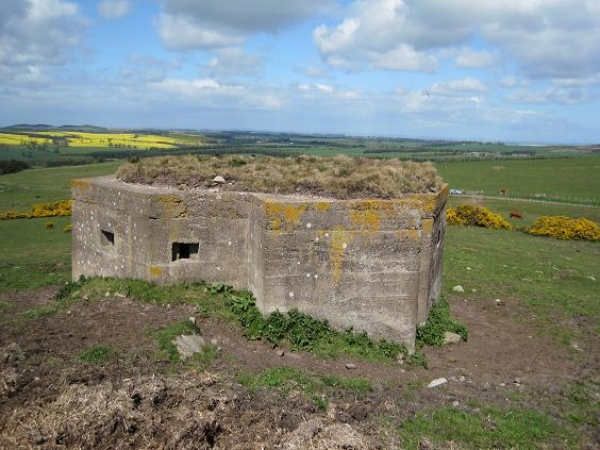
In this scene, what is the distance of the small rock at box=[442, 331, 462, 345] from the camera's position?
10634mm

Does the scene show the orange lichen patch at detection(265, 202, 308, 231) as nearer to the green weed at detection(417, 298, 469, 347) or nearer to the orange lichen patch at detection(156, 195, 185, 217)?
the orange lichen patch at detection(156, 195, 185, 217)

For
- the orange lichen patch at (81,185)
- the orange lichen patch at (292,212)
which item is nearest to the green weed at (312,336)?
the orange lichen patch at (292,212)

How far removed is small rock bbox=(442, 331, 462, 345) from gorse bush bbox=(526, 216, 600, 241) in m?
18.2

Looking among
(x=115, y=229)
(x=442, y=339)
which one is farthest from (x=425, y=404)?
(x=115, y=229)

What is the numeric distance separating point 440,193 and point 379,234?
2489 mm

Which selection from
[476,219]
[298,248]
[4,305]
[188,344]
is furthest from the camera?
[476,219]

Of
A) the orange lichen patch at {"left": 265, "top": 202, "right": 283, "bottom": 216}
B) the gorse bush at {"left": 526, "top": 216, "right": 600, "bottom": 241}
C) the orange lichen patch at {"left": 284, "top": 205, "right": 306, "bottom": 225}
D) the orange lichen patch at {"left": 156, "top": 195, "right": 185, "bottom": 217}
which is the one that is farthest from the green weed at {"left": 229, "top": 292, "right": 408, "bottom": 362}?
the gorse bush at {"left": 526, "top": 216, "right": 600, "bottom": 241}

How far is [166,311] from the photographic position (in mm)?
9789

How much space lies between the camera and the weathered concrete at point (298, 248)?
948 centimetres

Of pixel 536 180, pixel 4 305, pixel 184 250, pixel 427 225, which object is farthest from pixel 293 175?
pixel 536 180

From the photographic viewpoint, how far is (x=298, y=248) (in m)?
9.50

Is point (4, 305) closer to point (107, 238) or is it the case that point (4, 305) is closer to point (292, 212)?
point (107, 238)

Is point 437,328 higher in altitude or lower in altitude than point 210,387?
lower

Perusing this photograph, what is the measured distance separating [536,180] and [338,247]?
196 feet
